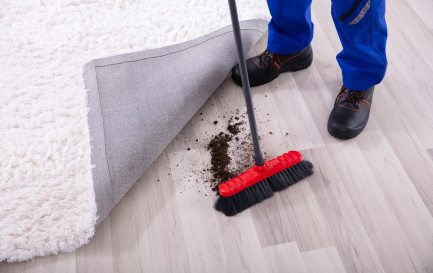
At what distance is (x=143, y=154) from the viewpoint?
4.85 ft

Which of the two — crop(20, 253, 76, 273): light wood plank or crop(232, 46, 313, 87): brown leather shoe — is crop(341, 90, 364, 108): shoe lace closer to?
crop(232, 46, 313, 87): brown leather shoe

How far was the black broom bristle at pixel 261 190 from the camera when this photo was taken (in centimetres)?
144

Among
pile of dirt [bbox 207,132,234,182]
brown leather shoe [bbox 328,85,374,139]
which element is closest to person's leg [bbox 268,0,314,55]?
brown leather shoe [bbox 328,85,374,139]

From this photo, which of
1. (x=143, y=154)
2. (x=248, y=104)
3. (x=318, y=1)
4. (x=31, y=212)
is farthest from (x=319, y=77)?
(x=31, y=212)

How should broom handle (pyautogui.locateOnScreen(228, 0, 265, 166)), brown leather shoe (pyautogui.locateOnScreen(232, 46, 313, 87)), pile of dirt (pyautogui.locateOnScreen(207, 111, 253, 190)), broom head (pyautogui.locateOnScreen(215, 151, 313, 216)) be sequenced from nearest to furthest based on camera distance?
broom handle (pyautogui.locateOnScreen(228, 0, 265, 166)) < broom head (pyautogui.locateOnScreen(215, 151, 313, 216)) < pile of dirt (pyautogui.locateOnScreen(207, 111, 253, 190)) < brown leather shoe (pyautogui.locateOnScreen(232, 46, 313, 87))

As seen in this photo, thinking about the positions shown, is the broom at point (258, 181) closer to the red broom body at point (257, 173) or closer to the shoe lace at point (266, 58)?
the red broom body at point (257, 173)

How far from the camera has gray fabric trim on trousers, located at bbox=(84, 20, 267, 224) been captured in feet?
4.79

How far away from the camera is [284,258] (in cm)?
135

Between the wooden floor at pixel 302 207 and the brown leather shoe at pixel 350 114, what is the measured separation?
0.04 metres

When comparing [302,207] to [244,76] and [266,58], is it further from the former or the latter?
[266,58]

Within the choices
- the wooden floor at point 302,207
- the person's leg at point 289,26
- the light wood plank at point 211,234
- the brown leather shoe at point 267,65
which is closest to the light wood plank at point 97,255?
the wooden floor at point 302,207

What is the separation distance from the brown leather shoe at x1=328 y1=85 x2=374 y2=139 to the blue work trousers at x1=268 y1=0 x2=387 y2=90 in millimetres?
36

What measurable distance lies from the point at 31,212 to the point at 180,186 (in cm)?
45

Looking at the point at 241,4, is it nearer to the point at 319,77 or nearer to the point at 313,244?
the point at 319,77
